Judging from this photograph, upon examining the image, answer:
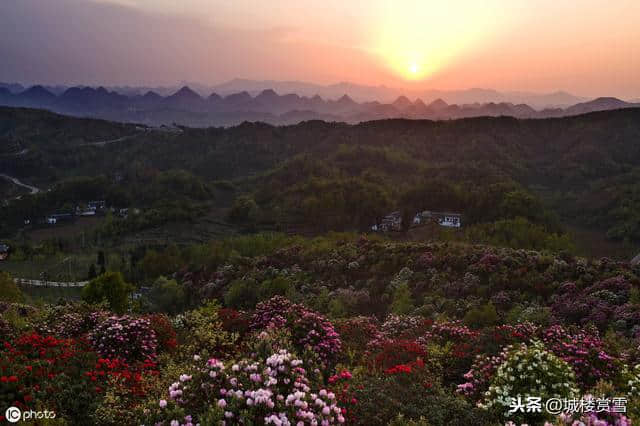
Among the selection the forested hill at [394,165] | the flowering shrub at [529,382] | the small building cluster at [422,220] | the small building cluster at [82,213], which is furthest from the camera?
the small building cluster at [82,213]

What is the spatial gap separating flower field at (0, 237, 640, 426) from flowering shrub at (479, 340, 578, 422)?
3 cm

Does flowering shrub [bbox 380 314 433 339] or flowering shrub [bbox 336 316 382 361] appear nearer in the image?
flowering shrub [bbox 336 316 382 361]

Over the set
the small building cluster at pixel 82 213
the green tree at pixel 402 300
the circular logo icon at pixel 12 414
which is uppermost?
the circular logo icon at pixel 12 414

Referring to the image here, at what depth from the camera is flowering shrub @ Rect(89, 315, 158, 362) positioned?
37.0 feet

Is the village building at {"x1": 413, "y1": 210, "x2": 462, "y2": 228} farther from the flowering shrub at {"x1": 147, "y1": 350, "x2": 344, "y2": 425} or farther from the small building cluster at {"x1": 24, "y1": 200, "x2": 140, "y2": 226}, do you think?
the flowering shrub at {"x1": 147, "y1": 350, "x2": 344, "y2": 425}

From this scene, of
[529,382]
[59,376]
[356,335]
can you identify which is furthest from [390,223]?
[59,376]

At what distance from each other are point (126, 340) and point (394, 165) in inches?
4637

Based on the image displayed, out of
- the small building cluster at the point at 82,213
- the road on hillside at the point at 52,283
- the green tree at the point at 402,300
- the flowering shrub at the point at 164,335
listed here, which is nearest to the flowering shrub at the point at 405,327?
the green tree at the point at 402,300

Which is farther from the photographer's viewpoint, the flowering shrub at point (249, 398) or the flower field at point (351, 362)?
the flower field at point (351, 362)

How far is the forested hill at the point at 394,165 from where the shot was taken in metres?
81.4

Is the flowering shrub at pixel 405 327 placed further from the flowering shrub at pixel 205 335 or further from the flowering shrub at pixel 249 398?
the flowering shrub at pixel 249 398

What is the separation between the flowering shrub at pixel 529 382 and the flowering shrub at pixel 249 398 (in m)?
3.31

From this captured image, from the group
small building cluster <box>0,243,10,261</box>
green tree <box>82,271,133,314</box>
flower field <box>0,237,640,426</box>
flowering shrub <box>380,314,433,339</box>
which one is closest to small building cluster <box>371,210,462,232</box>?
flower field <box>0,237,640,426</box>

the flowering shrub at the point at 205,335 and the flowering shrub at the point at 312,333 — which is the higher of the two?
the flowering shrub at the point at 312,333
